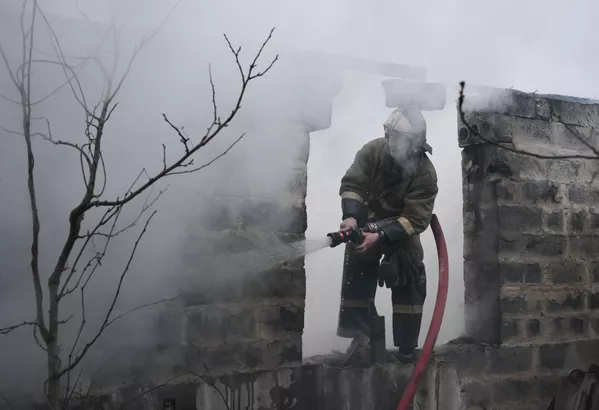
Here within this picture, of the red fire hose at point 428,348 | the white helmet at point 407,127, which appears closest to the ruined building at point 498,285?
the red fire hose at point 428,348

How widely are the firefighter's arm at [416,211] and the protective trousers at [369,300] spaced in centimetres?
31

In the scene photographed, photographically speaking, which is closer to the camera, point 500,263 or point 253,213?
point 253,213

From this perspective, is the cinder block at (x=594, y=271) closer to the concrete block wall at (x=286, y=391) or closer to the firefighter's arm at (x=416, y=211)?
the firefighter's arm at (x=416, y=211)

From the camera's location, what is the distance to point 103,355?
370cm

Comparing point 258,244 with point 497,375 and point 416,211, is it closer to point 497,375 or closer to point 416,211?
point 416,211

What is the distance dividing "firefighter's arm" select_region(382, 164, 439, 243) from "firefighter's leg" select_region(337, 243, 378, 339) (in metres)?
0.34

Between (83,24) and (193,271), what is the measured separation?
5.33 feet

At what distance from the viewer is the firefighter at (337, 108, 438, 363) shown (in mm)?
4543

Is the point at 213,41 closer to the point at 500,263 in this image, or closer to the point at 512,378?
the point at 500,263

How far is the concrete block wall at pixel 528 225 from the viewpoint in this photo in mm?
5059

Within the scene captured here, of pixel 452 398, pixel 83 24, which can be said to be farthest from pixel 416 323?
pixel 83 24

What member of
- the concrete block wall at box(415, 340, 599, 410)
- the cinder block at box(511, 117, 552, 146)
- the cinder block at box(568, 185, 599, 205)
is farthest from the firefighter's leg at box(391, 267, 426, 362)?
the cinder block at box(568, 185, 599, 205)

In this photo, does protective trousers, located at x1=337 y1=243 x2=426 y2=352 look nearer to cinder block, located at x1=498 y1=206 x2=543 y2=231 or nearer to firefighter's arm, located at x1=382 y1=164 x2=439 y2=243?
A: firefighter's arm, located at x1=382 y1=164 x2=439 y2=243

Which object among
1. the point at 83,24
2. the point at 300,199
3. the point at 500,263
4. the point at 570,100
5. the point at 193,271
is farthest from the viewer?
the point at 570,100
